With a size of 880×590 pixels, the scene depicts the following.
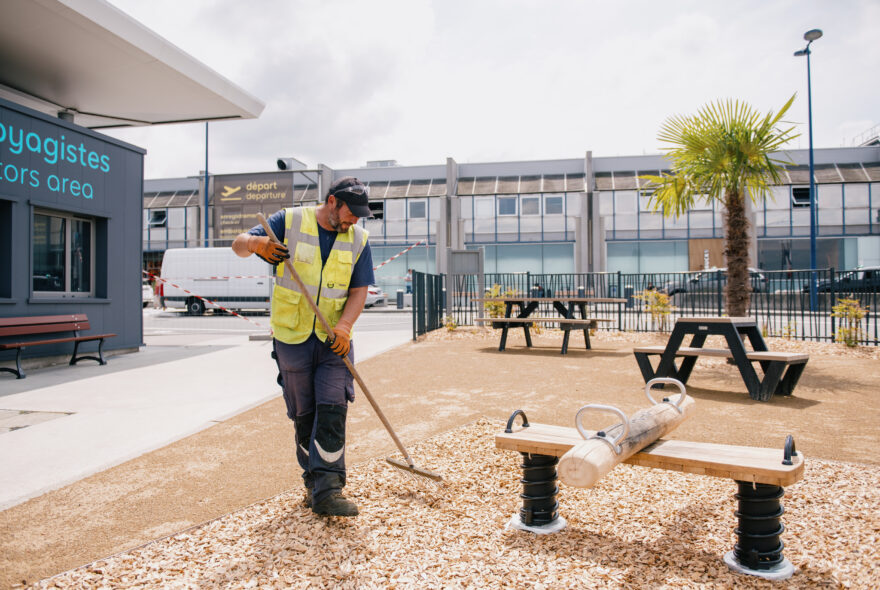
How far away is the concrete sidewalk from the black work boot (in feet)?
6.13

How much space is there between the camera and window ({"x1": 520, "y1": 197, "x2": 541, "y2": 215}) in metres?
32.1

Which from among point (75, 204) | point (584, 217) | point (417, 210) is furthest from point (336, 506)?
point (417, 210)

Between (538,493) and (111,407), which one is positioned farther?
(111,407)

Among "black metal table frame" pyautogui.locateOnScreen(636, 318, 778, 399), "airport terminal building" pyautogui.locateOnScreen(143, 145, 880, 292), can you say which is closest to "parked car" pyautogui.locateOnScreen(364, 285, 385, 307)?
"airport terminal building" pyautogui.locateOnScreen(143, 145, 880, 292)

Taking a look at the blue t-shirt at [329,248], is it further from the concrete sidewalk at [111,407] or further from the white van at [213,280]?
the white van at [213,280]

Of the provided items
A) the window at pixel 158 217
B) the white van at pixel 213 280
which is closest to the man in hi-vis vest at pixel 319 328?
the white van at pixel 213 280

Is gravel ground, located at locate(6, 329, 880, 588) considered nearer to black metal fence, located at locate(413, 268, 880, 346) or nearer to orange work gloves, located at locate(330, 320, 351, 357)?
orange work gloves, located at locate(330, 320, 351, 357)

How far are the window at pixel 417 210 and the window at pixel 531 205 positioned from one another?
536cm

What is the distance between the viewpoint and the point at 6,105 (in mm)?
8188

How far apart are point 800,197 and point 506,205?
14.7m

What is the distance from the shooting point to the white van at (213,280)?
23.4m

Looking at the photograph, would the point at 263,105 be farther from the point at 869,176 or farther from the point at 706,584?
the point at 869,176

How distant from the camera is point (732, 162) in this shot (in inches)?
324

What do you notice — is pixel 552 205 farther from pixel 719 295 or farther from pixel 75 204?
pixel 75 204
